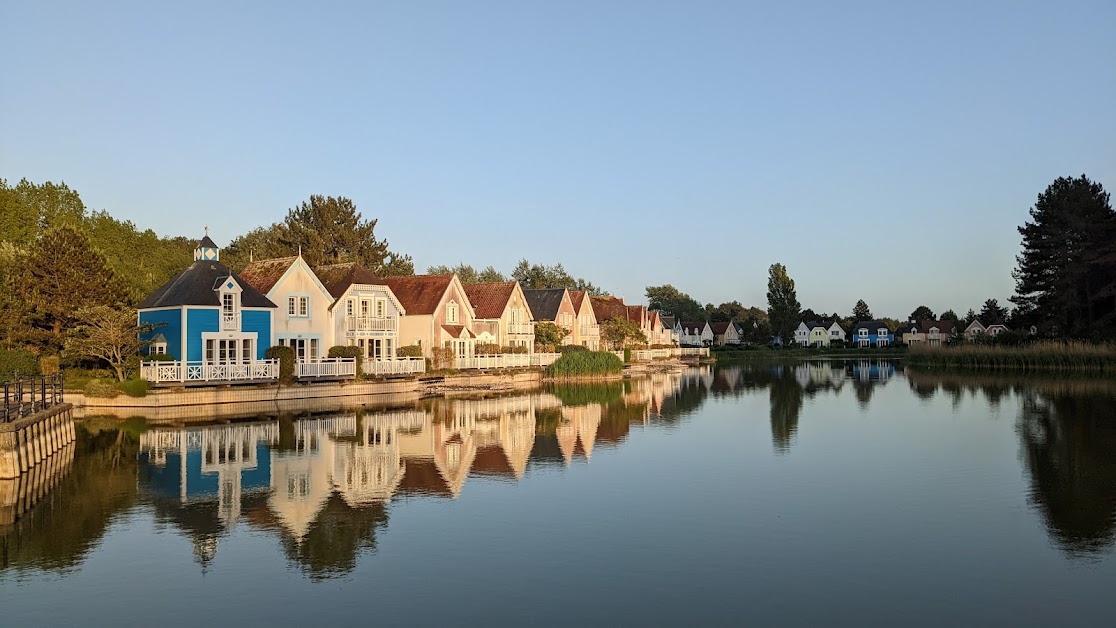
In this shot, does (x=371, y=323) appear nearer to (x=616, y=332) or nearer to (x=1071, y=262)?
(x=616, y=332)

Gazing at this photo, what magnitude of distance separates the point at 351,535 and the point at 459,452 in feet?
34.0

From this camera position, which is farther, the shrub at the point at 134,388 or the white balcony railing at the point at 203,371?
the white balcony railing at the point at 203,371

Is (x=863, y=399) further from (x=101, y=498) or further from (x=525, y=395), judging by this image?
(x=101, y=498)

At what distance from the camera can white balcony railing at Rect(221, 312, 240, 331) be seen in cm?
4188

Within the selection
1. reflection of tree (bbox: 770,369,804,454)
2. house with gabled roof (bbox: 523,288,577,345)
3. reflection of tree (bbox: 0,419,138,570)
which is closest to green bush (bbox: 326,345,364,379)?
reflection of tree (bbox: 0,419,138,570)

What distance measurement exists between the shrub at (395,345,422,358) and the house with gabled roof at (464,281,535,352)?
9.46m

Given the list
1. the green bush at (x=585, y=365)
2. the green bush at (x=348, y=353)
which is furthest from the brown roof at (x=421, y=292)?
the green bush at (x=348, y=353)

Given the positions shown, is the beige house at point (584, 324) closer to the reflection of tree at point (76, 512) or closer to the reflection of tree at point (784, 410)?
the reflection of tree at point (784, 410)

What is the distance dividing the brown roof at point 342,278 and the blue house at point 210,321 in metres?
6.06

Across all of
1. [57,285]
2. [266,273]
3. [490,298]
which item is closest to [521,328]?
[490,298]

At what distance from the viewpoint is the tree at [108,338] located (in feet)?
121

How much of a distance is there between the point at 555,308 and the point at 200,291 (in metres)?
37.2

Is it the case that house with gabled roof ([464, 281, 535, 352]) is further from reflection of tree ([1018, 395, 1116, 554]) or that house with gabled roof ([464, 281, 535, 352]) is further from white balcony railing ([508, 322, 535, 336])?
reflection of tree ([1018, 395, 1116, 554])

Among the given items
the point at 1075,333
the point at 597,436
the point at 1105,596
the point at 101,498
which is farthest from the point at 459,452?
the point at 1075,333
